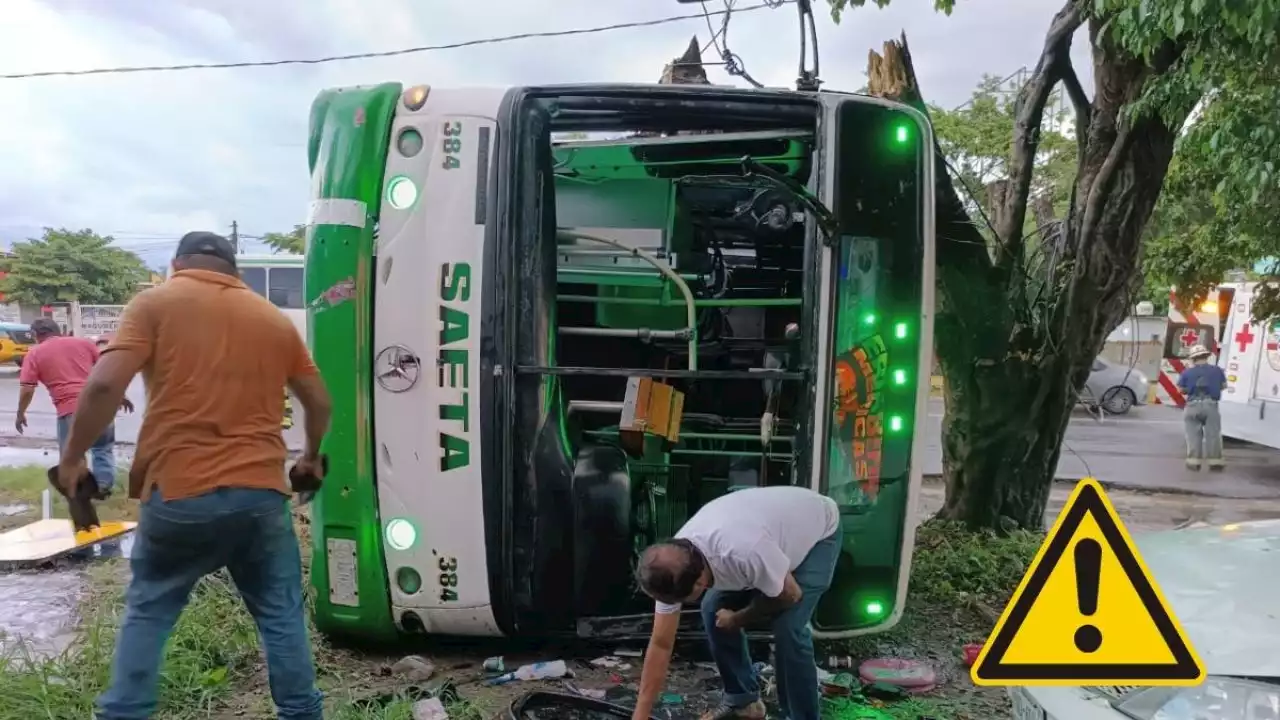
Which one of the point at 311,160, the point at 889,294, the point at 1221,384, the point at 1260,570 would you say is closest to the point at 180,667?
the point at 311,160

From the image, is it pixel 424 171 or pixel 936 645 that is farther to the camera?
pixel 936 645

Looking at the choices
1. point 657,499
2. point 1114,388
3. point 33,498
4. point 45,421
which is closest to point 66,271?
point 45,421

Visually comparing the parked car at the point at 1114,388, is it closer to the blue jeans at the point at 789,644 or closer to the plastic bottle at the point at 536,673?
the blue jeans at the point at 789,644

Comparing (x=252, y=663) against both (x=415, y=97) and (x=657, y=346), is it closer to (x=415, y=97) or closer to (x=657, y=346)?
(x=657, y=346)

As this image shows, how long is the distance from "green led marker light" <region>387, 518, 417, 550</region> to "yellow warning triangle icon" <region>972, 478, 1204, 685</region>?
2.01m

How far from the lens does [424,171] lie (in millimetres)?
3312

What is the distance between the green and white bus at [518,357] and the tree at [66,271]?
111 ft

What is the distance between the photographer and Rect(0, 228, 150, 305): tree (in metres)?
31.6

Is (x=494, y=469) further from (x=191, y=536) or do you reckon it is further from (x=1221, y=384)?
(x=1221, y=384)

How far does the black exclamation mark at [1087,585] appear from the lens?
85.0 inches

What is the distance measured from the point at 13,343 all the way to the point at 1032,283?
85.2ft

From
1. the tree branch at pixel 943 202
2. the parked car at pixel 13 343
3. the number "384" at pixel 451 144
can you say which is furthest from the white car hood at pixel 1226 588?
the parked car at pixel 13 343

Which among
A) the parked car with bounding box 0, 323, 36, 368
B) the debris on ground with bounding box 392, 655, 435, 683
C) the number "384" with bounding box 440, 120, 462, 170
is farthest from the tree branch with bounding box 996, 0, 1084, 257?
the parked car with bounding box 0, 323, 36, 368

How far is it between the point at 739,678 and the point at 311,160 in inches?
98.5
